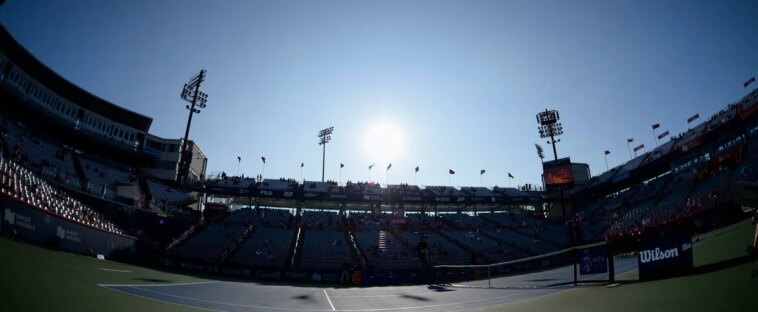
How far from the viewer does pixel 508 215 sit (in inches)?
2104

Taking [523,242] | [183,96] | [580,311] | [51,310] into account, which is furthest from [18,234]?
[523,242]

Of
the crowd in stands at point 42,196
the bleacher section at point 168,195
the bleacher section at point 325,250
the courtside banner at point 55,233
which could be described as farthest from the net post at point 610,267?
the bleacher section at point 168,195

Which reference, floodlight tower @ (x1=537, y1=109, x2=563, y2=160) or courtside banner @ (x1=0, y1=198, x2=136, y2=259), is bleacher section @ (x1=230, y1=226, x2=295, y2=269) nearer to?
courtside banner @ (x1=0, y1=198, x2=136, y2=259)

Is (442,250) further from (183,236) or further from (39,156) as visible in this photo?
(39,156)

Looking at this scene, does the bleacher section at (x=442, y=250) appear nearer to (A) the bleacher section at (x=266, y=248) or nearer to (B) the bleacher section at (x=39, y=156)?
(A) the bleacher section at (x=266, y=248)

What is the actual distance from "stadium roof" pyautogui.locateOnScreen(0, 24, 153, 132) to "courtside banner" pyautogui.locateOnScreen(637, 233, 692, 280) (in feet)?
154

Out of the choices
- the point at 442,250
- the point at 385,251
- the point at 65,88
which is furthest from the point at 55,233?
the point at 442,250

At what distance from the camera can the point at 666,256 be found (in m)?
8.38

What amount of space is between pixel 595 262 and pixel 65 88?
5196cm

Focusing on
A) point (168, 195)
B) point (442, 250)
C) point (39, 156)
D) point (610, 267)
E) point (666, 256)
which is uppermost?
point (39, 156)

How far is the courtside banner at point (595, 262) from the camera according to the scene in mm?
10062

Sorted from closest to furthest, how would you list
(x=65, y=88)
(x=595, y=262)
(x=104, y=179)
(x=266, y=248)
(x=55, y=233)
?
(x=595, y=262), (x=55, y=233), (x=266, y=248), (x=104, y=179), (x=65, y=88)

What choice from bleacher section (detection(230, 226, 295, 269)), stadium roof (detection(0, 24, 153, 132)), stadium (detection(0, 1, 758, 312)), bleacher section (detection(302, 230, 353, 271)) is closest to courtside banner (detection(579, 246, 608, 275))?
stadium (detection(0, 1, 758, 312))

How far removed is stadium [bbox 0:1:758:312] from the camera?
7820 mm
